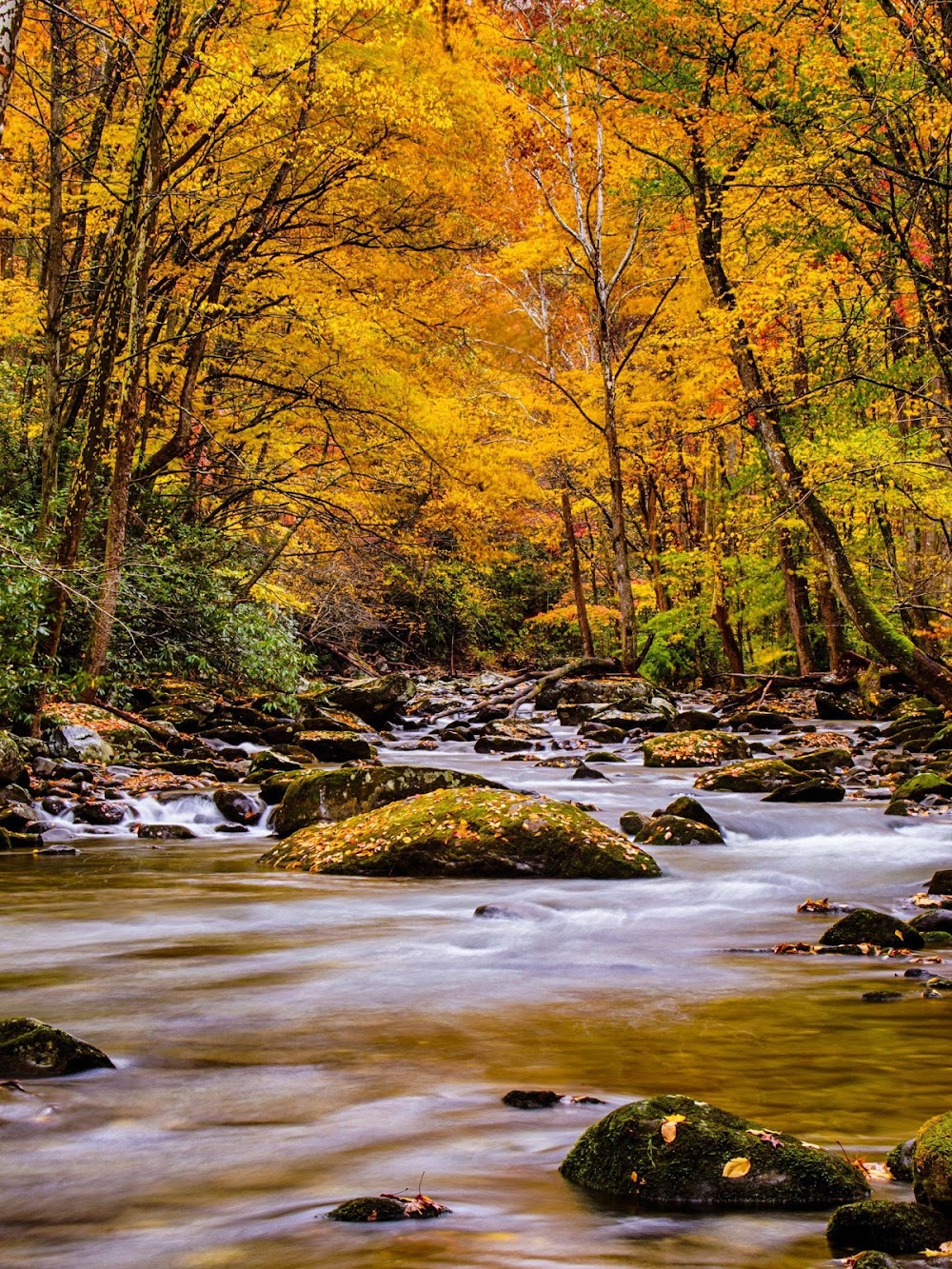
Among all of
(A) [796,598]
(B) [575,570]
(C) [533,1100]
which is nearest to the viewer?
(C) [533,1100]

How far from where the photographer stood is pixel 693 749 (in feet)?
40.5

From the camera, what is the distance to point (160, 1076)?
322cm

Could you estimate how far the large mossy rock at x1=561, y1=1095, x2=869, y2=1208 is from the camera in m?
2.10

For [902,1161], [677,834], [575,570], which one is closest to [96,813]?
[677,834]

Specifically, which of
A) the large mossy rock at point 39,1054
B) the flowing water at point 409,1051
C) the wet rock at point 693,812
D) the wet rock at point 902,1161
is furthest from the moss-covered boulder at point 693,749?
the wet rock at point 902,1161

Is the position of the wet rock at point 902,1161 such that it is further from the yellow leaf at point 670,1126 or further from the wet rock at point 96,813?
the wet rock at point 96,813

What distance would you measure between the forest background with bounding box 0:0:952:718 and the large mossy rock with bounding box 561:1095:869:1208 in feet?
22.7

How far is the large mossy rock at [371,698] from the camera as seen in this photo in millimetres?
17516

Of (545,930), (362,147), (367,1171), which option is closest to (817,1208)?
(367,1171)

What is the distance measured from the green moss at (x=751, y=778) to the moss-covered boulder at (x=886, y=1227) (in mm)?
8065

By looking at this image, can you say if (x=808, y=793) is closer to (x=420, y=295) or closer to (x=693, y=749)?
(x=693, y=749)

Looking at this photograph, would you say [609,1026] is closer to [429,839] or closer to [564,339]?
[429,839]

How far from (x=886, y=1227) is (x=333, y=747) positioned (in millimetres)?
11468

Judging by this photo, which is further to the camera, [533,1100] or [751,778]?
[751,778]
